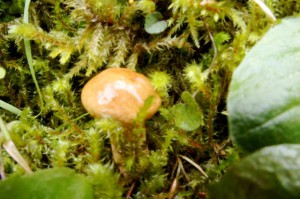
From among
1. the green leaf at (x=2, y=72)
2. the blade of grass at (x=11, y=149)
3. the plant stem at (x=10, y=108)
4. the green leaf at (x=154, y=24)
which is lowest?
the blade of grass at (x=11, y=149)

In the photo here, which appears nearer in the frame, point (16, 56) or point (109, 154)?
point (109, 154)

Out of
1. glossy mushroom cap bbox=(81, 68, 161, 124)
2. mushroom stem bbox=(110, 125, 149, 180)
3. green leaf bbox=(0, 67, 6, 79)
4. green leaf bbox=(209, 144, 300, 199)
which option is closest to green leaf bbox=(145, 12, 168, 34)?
glossy mushroom cap bbox=(81, 68, 161, 124)

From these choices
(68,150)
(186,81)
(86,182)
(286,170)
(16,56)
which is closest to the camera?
(286,170)

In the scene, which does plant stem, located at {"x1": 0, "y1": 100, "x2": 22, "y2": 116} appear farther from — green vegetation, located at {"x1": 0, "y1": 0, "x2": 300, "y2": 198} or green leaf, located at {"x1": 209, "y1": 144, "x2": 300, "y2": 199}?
green leaf, located at {"x1": 209, "y1": 144, "x2": 300, "y2": 199}

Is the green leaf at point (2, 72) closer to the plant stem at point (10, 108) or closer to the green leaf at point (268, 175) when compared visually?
the plant stem at point (10, 108)

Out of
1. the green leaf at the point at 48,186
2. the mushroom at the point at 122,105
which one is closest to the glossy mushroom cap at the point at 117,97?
the mushroom at the point at 122,105

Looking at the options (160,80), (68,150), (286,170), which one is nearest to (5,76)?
(68,150)

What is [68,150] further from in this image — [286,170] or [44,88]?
[286,170]

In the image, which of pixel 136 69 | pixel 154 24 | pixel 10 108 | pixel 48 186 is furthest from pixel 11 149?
pixel 154 24
